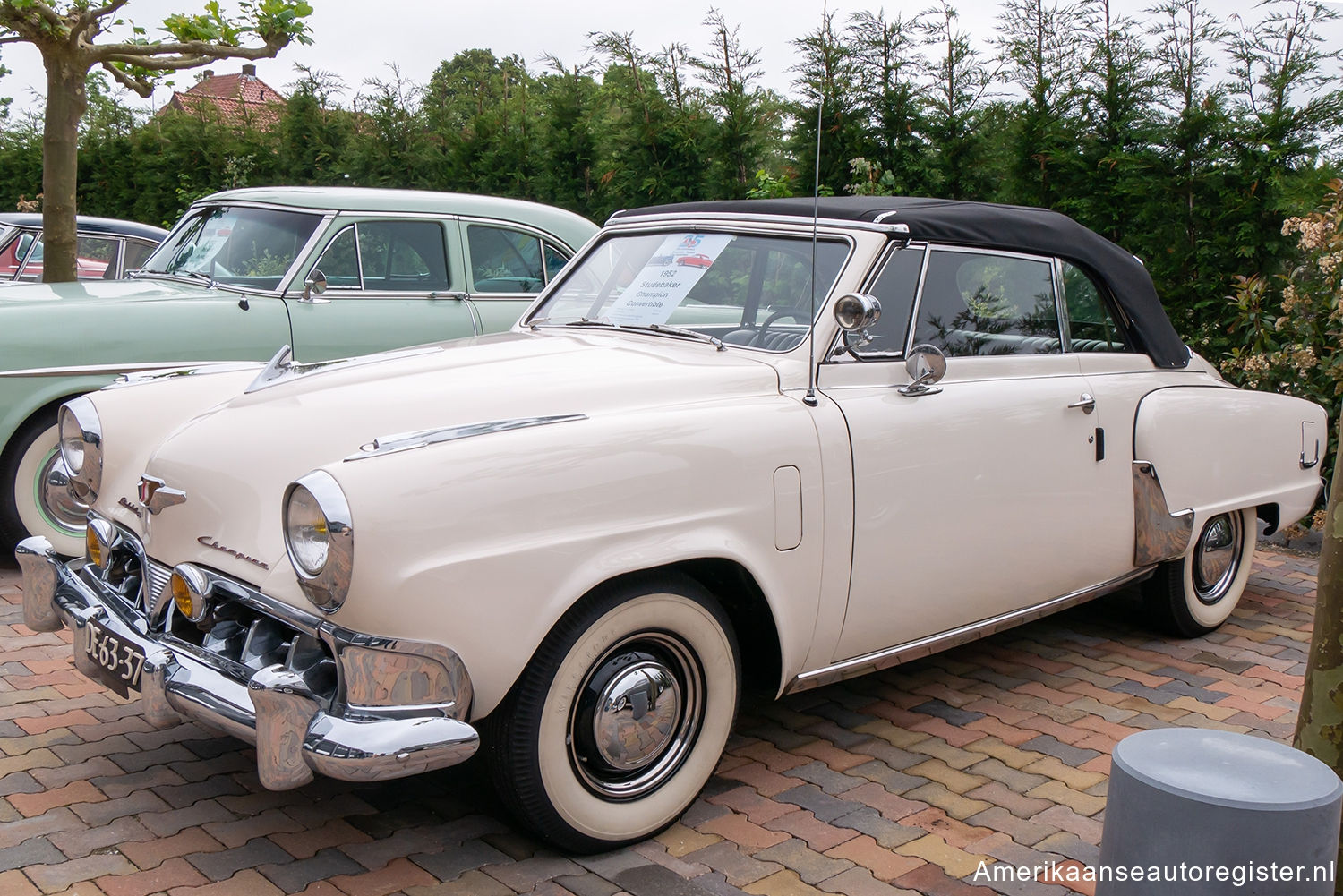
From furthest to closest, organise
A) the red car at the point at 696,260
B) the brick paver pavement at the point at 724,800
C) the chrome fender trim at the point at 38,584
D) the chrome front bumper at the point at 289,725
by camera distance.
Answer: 1. the red car at the point at 696,260
2. the chrome fender trim at the point at 38,584
3. the brick paver pavement at the point at 724,800
4. the chrome front bumper at the point at 289,725

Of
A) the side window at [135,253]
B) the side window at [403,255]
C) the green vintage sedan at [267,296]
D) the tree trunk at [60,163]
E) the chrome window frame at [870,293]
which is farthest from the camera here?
the side window at [135,253]

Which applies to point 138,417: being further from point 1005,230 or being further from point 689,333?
point 1005,230

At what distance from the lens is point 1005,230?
3.88 meters

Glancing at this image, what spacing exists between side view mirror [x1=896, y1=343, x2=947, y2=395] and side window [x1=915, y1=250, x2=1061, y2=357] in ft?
0.63

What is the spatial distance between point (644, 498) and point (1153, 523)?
225cm

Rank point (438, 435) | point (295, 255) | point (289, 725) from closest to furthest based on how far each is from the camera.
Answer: point (289, 725) < point (438, 435) < point (295, 255)

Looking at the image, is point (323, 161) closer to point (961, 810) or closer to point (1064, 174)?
point (1064, 174)

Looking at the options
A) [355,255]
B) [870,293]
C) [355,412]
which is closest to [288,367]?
[355,412]

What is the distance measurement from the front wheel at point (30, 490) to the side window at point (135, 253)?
4507 millimetres

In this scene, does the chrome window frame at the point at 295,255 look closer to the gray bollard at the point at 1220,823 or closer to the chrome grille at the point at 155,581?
the chrome grille at the point at 155,581

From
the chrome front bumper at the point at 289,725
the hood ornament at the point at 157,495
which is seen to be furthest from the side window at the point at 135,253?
the chrome front bumper at the point at 289,725

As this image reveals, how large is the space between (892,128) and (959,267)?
15.0 ft

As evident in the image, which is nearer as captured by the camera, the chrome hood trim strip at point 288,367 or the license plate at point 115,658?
the license plate at point 115,658

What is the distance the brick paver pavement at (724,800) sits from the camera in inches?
108
